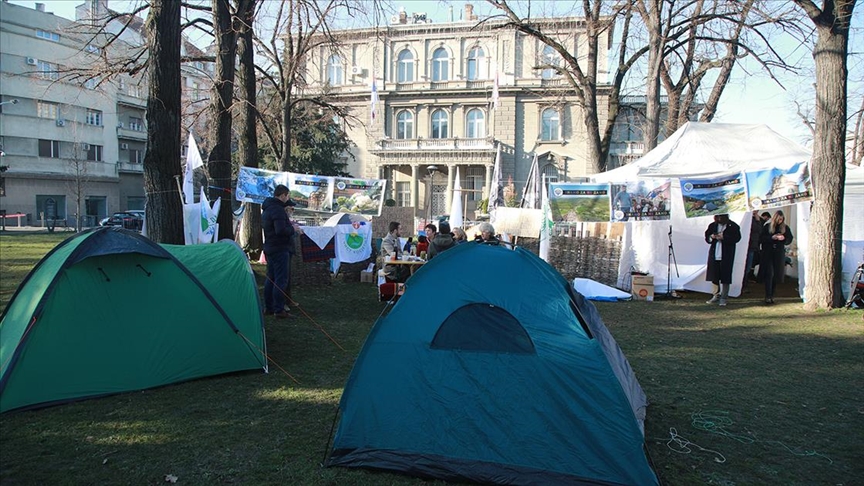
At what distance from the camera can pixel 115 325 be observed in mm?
5570

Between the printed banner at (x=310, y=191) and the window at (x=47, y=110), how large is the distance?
4040cm

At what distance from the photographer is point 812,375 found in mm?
6738

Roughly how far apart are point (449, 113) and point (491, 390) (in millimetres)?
45956

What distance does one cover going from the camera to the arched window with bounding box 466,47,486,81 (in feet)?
156

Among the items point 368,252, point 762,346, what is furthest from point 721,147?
point 368,252

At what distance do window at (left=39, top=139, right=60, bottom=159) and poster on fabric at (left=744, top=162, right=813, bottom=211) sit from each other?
48.6 meters

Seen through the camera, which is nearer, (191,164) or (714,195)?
(191,164)

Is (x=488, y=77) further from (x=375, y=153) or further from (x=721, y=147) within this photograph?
(x=721, y=147)

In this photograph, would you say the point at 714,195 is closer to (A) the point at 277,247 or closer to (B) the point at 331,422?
(A) the point at 277,247

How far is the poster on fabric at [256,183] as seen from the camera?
42.1 feet

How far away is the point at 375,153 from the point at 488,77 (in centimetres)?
1093

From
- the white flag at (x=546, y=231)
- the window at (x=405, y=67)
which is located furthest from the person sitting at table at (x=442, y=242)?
the window at (x=405, y=67)

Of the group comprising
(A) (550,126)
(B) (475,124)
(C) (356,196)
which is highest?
(B) (475,124)

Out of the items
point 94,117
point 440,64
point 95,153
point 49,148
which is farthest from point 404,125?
point 49,148
